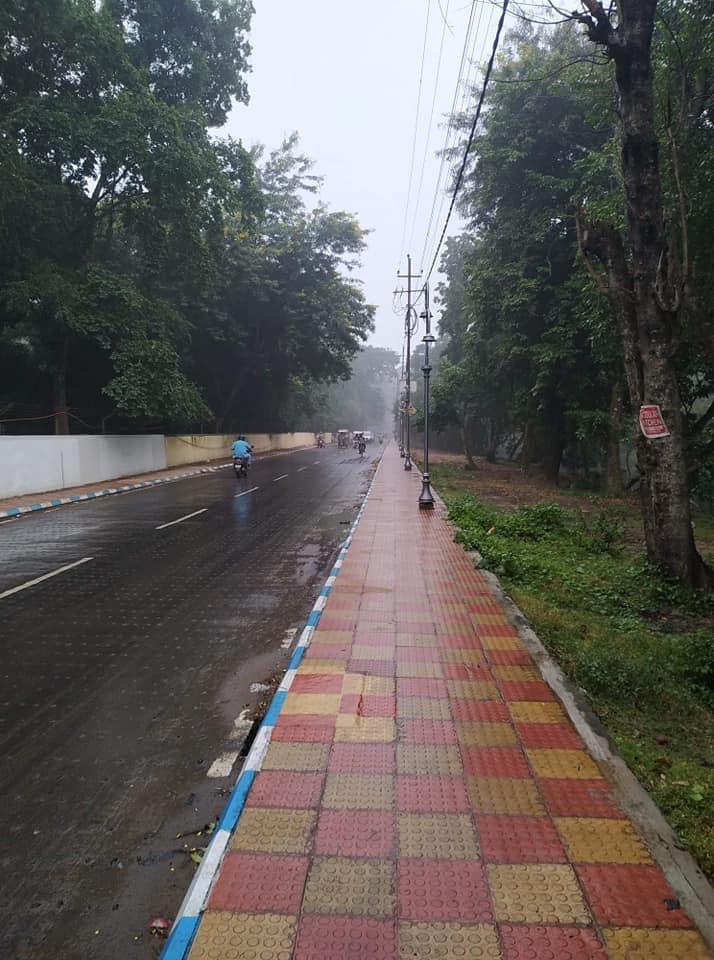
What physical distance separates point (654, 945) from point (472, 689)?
215 cm

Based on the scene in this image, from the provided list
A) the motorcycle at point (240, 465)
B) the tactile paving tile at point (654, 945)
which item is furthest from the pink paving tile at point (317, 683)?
the motorcycle at point (240, 465)

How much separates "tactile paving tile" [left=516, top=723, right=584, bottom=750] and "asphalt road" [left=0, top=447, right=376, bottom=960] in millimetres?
1794

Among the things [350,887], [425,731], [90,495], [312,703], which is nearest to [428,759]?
[425,731]

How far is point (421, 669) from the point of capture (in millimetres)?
4590

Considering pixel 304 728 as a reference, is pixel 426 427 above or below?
above

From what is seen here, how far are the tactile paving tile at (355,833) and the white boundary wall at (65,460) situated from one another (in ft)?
50.1

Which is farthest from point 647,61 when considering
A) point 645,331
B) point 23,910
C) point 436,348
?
point 436,348

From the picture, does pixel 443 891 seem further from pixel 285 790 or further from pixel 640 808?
pixel 640 808

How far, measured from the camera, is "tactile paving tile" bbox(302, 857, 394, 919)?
2.27m

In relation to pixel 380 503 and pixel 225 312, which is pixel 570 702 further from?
pixel 225 312

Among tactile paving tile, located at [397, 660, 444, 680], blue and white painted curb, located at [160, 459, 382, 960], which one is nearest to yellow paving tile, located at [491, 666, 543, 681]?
tactile paving tile, located at [397, 660, 444, 680]

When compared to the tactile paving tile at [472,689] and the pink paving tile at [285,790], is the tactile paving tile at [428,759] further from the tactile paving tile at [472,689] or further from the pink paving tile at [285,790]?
the tactile paving tile at [472,689]

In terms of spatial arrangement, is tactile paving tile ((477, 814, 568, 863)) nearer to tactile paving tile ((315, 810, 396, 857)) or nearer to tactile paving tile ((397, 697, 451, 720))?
tactile paving tile ((315, 810, 396, 857))

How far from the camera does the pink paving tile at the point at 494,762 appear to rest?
3221 millimetres
